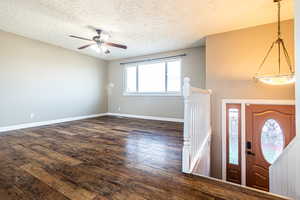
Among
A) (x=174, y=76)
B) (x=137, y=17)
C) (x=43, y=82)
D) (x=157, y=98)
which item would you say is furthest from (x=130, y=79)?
(x=137, y=17)

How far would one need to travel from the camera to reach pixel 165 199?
50.9 inches

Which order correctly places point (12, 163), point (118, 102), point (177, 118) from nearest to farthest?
point (12, 163) < point (177, 118) < point (118, 102)

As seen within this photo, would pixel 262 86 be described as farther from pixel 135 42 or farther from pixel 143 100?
pixel 143 100

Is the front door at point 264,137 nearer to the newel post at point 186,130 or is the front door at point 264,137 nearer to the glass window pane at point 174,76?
the newel post at point 186,130

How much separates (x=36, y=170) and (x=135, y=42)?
3.71 m

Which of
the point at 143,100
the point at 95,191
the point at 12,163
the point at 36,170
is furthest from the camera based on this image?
the point at 143,100

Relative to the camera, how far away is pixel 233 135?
3.23 metres

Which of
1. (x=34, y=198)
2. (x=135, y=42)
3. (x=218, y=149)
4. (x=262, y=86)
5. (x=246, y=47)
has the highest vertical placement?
(x=135, y=42)

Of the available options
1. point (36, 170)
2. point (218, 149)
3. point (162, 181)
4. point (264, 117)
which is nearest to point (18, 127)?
point (36, 170)

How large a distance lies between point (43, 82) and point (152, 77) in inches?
140

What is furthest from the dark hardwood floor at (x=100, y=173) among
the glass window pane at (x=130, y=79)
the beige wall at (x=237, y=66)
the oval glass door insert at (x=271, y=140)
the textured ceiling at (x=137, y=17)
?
the glass window pane at (x=130, y=79)

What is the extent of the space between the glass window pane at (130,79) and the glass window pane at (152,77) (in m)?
0.30

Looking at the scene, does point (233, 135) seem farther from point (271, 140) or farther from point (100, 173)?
point (100, 173)

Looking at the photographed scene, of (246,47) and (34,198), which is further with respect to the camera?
(246,47)
